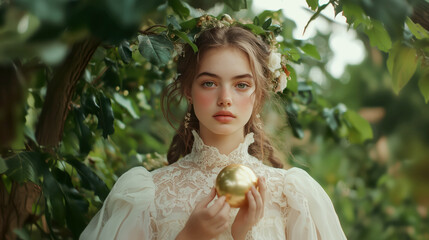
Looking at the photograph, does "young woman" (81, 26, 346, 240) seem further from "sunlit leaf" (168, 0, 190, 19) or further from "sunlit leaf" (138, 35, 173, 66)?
"sunlit leaf" (138, 35, 173, 66)

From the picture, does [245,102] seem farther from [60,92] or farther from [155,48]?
[60,92]

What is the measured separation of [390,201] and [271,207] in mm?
3577

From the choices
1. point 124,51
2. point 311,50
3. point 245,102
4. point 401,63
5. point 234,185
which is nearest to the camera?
point 401,63

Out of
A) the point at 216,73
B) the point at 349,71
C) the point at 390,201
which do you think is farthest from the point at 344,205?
the point at 216,73

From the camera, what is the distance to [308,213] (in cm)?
164

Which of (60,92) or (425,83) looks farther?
(60,92)

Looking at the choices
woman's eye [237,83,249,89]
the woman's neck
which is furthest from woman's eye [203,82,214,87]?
the woman's neck

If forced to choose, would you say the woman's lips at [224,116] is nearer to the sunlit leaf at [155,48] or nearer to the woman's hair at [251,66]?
the woman's hair at [251,66]

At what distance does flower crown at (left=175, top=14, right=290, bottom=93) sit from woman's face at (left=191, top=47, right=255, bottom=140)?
0.51 ft

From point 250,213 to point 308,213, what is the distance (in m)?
0.32

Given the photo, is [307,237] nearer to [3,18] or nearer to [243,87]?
[243,87]

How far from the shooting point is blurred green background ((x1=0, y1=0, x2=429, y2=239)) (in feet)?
1.97

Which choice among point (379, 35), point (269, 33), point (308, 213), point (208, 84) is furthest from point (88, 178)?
point (379, 35)

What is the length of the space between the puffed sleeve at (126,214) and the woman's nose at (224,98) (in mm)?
416
